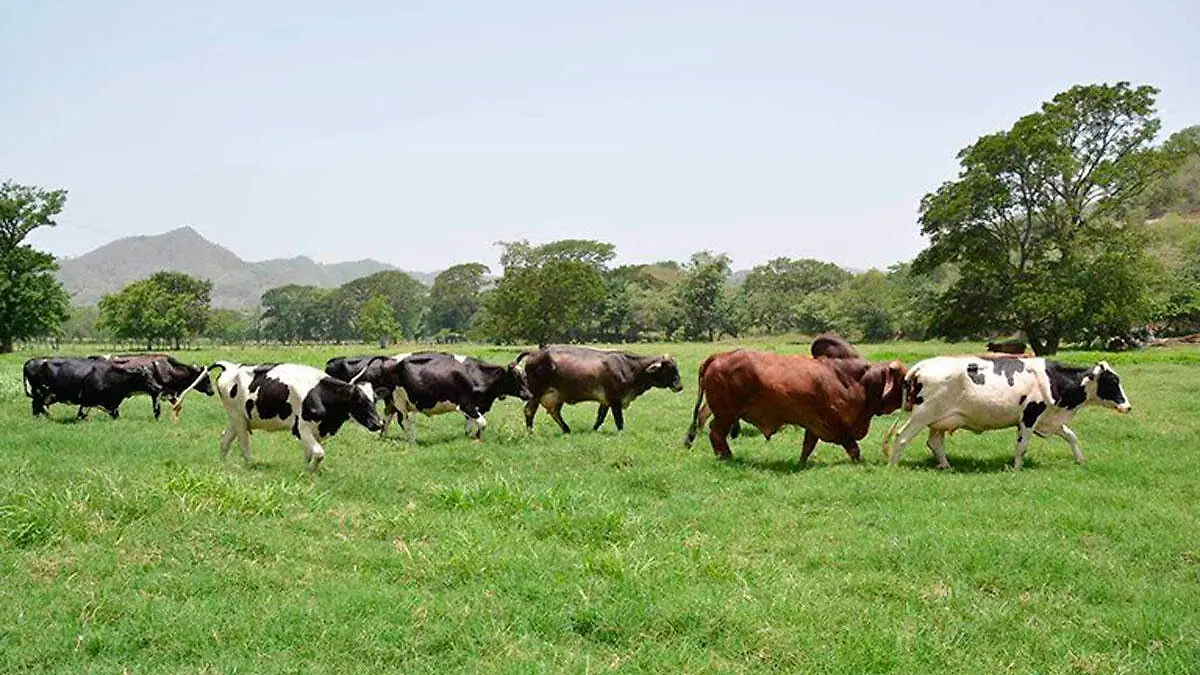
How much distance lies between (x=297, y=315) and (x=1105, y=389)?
144 metres

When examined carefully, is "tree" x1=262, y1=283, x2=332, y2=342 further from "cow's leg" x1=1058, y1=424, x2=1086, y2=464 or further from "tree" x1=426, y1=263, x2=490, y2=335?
"cow's leg" x1=1058, y1=424, x2=1086, y2=464

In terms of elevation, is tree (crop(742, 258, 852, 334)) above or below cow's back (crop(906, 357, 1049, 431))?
above

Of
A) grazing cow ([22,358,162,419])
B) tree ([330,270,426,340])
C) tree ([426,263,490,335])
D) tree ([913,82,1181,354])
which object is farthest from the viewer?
tree ([330,270,426,340])

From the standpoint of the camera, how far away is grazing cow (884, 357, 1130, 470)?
12.4m

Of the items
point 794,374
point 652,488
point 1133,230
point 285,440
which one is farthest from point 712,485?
point 1133,230

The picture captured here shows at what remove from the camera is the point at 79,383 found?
19.1 metres

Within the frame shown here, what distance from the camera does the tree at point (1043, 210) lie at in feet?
118

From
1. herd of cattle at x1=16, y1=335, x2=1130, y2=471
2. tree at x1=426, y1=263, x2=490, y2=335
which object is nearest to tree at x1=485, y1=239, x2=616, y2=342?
herd of cattle at x1=16, y1=335, x2=1130, y2=471

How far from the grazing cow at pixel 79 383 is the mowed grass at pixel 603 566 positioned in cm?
751

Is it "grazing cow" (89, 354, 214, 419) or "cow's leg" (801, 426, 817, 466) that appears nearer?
"cow's leg" (801, 426, 817, 466)

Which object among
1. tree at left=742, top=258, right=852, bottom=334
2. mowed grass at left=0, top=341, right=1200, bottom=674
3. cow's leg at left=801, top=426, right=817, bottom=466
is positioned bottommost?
mowed grass at left=0, top=341, right=1200, bottom=674

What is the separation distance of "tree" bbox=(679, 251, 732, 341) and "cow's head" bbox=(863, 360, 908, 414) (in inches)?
3063

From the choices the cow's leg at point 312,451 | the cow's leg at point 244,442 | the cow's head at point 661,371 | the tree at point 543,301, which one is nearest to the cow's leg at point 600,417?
the cow's head at point 661,371

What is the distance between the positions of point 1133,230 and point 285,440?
37732mm
